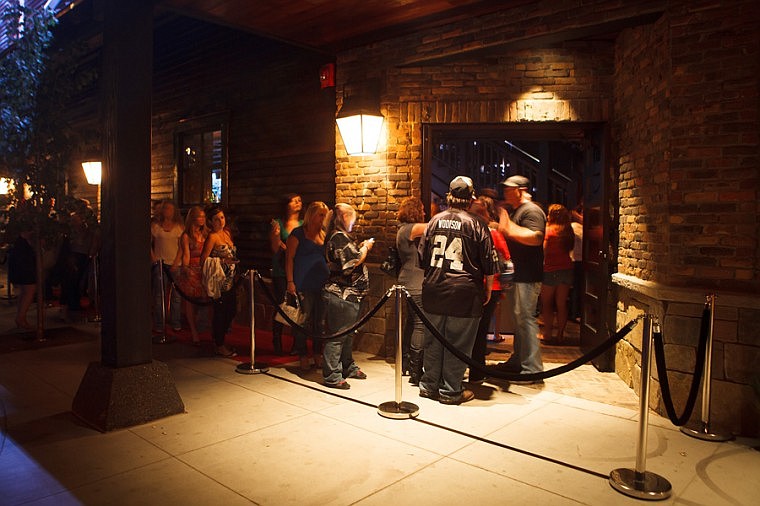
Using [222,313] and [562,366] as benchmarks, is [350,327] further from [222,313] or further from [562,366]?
[222,313]

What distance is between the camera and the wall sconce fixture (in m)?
6.71

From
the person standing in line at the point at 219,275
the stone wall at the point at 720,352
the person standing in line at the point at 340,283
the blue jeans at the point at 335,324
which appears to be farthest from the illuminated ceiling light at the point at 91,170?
the stone wall at the point at 720,352

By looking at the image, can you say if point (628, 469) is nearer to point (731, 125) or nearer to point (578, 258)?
point (731, 125)

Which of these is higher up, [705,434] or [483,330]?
[483,330]

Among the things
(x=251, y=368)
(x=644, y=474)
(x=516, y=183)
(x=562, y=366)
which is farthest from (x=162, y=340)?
(x=644, y=474)

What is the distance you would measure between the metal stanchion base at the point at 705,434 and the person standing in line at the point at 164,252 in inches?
254

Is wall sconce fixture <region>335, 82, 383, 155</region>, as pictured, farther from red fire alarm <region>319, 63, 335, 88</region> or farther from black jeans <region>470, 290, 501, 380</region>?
black jeans <region>470, 290, 501, 380</region>

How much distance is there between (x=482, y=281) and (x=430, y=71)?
2.96 meters

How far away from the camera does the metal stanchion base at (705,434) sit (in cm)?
437

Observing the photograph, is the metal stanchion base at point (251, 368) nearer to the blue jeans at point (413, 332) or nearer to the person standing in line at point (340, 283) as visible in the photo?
the person standing in line at point (340, 283)

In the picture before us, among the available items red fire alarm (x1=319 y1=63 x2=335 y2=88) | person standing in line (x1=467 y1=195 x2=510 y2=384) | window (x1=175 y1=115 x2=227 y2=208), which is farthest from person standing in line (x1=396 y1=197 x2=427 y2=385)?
window (x1=175 y1=115 x2=227 y2=208)

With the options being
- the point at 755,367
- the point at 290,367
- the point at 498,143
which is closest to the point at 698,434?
the point at 755,367

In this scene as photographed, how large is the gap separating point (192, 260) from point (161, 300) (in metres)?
1.12

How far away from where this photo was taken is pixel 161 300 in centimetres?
804
